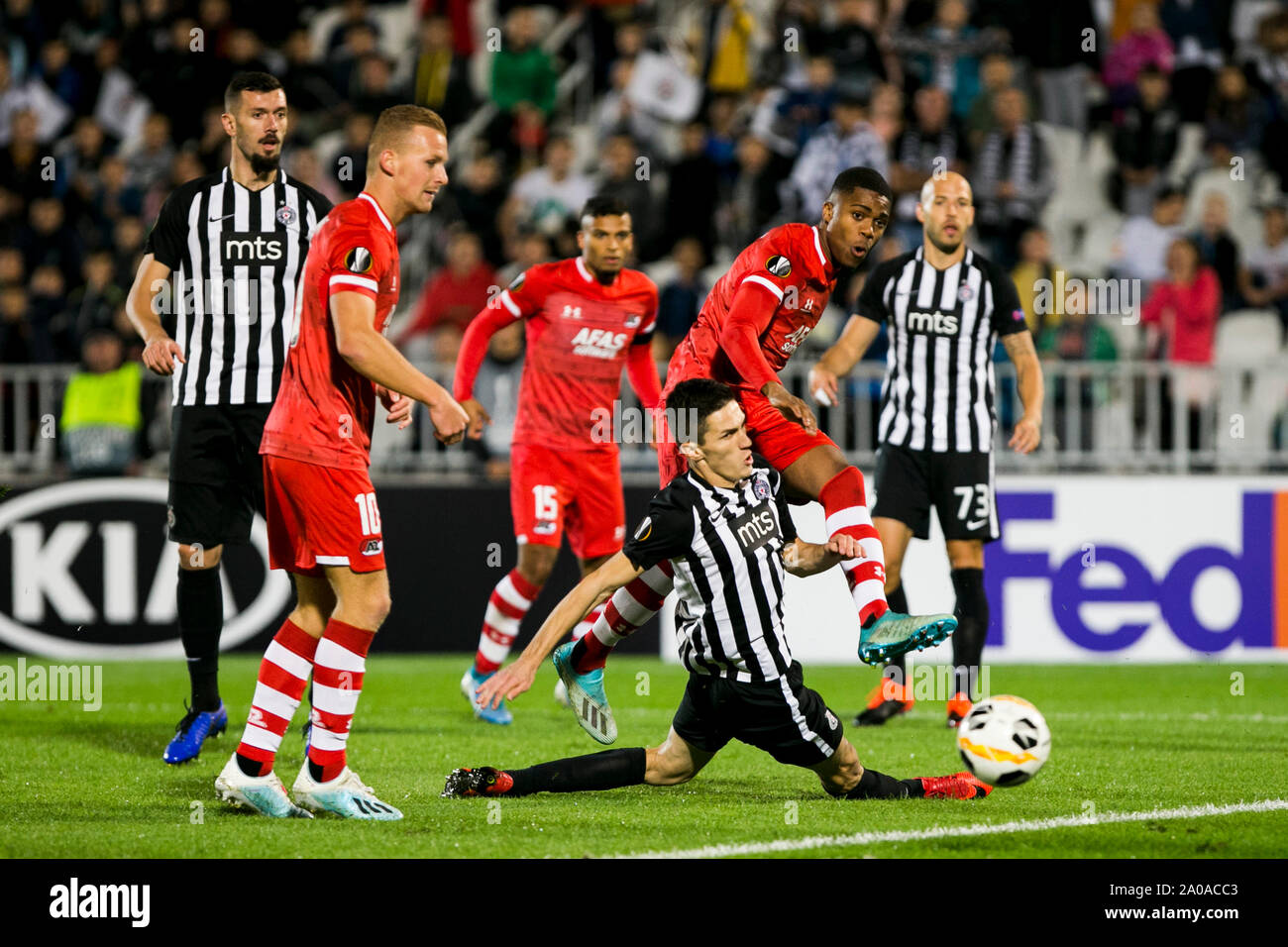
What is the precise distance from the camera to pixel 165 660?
10789mm

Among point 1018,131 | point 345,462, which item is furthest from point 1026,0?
point 345,462

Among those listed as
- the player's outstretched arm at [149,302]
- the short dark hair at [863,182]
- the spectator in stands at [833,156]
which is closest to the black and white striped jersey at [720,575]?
the short dark hair at [863,182]

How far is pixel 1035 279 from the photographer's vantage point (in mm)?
11898

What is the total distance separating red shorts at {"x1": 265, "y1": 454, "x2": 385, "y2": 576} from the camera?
536 centimetres

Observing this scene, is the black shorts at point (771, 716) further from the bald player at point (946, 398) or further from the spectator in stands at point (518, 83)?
the spectator in stands at point (518, 83)

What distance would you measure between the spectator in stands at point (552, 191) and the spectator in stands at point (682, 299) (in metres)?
1.49

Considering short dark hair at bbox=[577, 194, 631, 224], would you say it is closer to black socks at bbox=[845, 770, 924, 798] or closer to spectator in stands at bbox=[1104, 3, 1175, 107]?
black socks at bbox=[845, 770, 924, 798]

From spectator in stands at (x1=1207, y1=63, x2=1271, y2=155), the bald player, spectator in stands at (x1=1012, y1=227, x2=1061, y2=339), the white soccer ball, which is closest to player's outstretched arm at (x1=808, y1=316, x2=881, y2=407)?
the bald player

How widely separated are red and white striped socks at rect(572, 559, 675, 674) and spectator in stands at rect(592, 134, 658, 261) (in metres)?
6.72

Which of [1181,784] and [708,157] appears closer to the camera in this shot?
[1181,784]

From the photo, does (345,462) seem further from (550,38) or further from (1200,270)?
(550,38)

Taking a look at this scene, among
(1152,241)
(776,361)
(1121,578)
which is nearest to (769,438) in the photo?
(776,361)
